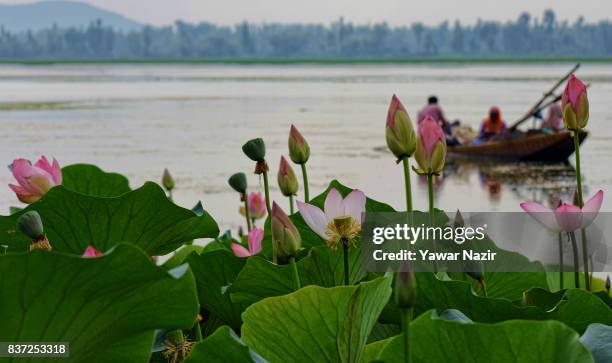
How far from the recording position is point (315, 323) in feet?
3.25

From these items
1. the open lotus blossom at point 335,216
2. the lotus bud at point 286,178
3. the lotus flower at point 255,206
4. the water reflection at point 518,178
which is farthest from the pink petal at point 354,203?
the water reflection at point 518,178

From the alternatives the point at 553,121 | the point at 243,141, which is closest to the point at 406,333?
the point at 553,121

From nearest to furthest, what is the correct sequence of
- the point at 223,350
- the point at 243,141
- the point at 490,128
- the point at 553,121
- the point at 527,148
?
the point at 223,350, the point at 527,148, the point at 553,121, the point at 490,128, the point at 243,141

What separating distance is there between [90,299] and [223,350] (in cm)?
13

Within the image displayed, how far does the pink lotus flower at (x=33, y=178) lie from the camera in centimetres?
147

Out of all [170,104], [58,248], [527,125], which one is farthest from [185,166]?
[170,104]

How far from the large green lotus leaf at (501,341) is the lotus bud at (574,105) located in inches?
28.3

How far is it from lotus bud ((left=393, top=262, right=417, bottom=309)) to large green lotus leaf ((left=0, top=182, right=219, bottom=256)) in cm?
53

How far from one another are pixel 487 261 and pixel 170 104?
36706 millimetres

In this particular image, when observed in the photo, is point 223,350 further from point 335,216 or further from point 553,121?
point 553,121

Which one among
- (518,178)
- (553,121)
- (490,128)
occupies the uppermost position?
(553,121)

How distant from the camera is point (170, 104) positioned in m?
37.7

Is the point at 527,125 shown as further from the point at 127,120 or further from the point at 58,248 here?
the point at 58,248

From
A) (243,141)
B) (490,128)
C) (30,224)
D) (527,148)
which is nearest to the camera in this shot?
(30,224)
